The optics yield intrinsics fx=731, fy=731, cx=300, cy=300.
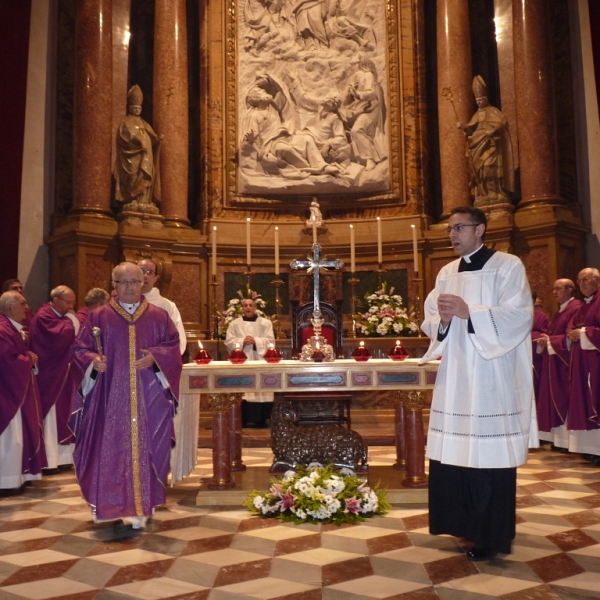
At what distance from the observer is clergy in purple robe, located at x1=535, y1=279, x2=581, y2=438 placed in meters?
7.73

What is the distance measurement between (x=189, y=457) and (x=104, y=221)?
4222 mm

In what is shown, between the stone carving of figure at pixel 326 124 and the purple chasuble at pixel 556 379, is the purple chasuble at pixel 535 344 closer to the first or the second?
the purple chasuble at pixel 556 379

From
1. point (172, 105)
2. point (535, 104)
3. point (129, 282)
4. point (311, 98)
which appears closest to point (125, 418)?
point (129, 282)

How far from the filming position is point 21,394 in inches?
246

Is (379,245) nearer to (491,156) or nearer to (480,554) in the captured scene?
(491,156)

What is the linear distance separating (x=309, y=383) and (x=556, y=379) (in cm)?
341

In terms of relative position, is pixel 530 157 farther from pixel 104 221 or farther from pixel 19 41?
pixel 19 41

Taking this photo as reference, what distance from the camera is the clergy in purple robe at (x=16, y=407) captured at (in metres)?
6.13

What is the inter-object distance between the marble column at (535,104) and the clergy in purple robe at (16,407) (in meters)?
6.56

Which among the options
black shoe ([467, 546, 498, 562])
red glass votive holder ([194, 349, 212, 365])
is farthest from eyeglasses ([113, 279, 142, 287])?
black shoe ([467, 546, 498, 562])

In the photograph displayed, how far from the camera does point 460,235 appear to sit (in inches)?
170

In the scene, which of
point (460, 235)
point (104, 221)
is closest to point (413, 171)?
point (104, 221)

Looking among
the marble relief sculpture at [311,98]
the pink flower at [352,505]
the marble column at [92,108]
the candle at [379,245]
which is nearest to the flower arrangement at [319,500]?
the pink flower at [352,505]

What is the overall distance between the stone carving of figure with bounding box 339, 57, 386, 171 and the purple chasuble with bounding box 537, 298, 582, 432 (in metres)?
4.02
